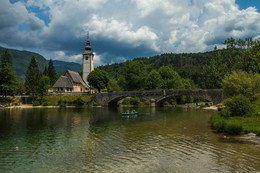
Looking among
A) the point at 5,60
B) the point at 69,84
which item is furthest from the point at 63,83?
the point at 5,60

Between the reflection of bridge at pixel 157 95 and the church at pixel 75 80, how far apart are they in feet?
48.7

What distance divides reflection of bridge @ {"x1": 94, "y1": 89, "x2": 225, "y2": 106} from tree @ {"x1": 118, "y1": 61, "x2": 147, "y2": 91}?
9.69 meters

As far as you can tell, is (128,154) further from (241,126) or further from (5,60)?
(5,60)

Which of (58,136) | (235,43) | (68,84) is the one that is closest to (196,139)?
(58,136)

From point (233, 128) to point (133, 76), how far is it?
213 ft

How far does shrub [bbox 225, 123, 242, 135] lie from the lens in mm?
23678

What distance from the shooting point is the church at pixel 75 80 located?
9245 centimetres

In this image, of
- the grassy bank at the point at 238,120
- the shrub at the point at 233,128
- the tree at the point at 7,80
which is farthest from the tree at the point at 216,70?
the tree at the point at 7,80

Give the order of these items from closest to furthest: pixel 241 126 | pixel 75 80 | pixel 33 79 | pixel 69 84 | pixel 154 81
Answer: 1. pixel 241 126
2. pixel 33 79
3. pixel 154 81
4. pixel 69 84
5. pixel 75 80

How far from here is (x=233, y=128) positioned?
23.9 m

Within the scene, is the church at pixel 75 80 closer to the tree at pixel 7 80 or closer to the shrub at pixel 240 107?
the tree at pixel 7 80

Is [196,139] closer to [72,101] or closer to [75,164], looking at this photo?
[75,164]

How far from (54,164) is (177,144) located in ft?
37.8

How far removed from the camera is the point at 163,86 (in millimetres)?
89125
